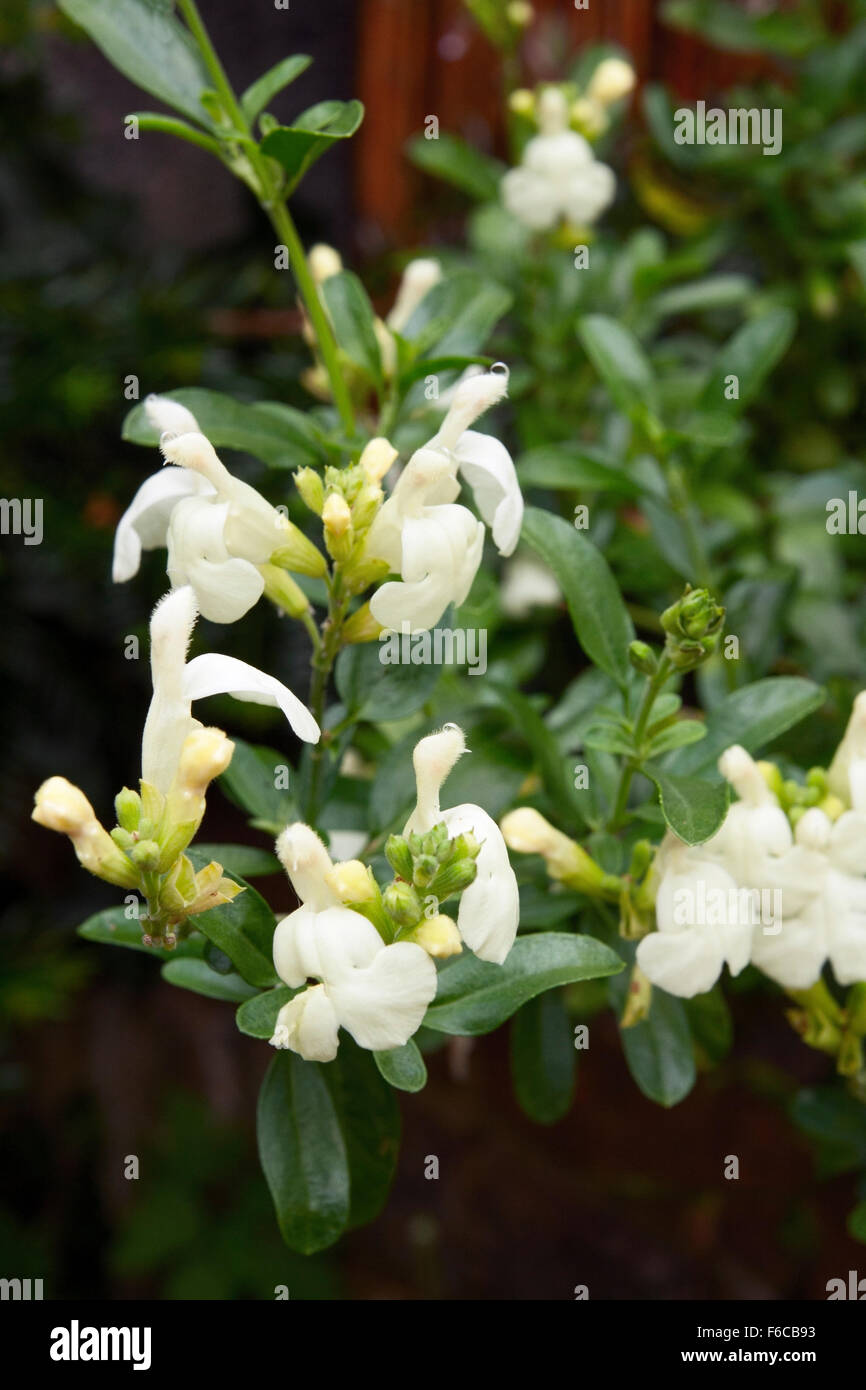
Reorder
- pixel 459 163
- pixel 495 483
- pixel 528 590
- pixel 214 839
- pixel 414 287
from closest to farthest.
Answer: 1. pixel 495 483
2. pixel 414 287
3. pixel 528 590
4. pixel 459 163
5. pixel 214 839

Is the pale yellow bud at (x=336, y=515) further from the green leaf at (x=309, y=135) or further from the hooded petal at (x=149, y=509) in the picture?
the green leaf at (x=309, y=135)

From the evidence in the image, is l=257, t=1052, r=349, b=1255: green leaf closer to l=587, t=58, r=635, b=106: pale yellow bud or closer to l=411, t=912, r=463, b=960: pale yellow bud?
l=411, t=912, r=463, b=960: pale yellow bud

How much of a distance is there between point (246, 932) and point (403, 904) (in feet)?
0.27

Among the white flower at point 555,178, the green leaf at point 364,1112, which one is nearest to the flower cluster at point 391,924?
the green leaf at point 364,1112

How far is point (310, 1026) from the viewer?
38 centimetres

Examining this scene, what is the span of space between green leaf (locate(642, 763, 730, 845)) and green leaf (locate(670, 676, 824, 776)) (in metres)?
0.04

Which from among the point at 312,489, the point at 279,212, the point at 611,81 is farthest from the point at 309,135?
the point at 611,81

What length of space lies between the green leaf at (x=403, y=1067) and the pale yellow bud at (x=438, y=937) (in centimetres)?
4

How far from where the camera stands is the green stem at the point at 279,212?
1.80ft

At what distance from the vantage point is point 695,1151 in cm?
117

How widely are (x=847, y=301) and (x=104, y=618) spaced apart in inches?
26.5

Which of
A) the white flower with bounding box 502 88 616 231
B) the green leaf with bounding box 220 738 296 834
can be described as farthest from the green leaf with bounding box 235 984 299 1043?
the white flower with bounding box 502 88 616 231

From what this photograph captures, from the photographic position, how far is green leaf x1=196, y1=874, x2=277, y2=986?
43 cm

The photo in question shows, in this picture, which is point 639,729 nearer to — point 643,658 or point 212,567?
point 643,658
